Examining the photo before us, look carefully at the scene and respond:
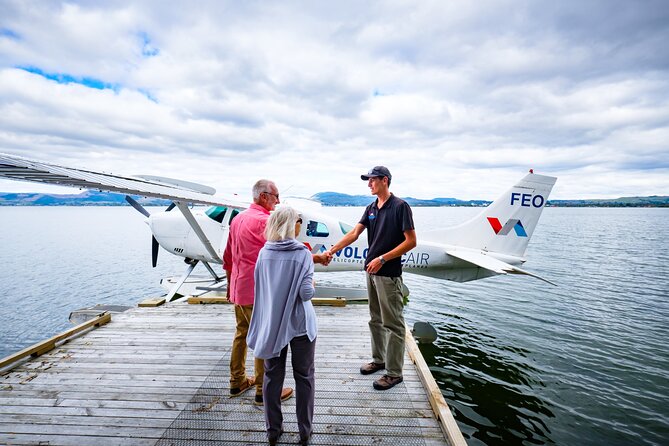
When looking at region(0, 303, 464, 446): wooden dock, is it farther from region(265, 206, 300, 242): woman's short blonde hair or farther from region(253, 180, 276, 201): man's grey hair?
region(253, 180, 276, 201): man's grey hair

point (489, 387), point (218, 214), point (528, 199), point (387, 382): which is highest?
point (528, 199)

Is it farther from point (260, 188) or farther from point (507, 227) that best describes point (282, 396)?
point (507, 227)

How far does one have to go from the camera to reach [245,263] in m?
2.46

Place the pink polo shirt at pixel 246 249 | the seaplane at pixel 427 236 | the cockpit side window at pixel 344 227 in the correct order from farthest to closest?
the cockpit side window at pixel 344 227 < the seaplane at pixel 427 236 < the pink polo shirt at pixel 246 249

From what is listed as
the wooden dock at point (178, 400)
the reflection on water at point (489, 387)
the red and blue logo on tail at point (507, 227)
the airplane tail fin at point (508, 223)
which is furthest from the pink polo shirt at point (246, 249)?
the red and blue logo on tail at point (507, 227)

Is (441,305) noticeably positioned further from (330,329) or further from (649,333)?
(330,329)

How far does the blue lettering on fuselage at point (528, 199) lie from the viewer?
7.11 meters

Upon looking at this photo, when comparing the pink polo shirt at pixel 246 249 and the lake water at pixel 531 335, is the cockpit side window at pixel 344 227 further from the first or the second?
the pink polo shirt at pixel 246 249

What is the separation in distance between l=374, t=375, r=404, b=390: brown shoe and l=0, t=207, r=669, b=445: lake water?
187 centimetres

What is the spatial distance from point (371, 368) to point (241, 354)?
4.33ft

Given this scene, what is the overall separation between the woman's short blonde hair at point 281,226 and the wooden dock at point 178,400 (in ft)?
5.07

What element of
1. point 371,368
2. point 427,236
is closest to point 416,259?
point 427,236

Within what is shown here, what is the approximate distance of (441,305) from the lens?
909 centimetres

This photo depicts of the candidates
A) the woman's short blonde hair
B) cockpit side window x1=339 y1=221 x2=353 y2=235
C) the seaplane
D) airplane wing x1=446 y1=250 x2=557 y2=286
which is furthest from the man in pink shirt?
cockpit side window x1=339 y1=221 x2=353 y2=235
